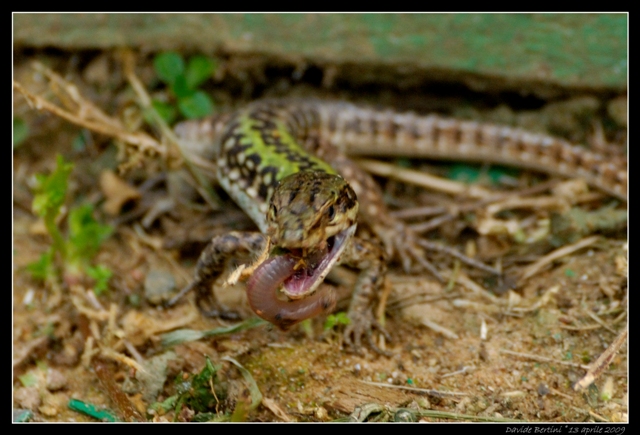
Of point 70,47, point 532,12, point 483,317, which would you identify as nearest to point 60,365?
point 483,317

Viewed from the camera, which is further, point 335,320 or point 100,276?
point 100,276

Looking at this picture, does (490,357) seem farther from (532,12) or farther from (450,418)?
(532,12)

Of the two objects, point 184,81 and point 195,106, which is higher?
point 184,81

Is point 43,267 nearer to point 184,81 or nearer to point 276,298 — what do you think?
point 184,81

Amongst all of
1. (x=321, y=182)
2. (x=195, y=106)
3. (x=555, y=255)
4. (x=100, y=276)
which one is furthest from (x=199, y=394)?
(x=195, y=106)

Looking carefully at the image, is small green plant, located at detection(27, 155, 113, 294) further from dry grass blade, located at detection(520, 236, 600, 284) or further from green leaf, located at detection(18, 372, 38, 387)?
dry grass blade, located at detection(520, 236, 600, 284)

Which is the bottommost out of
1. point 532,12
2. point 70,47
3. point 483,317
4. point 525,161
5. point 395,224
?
point 483,317
